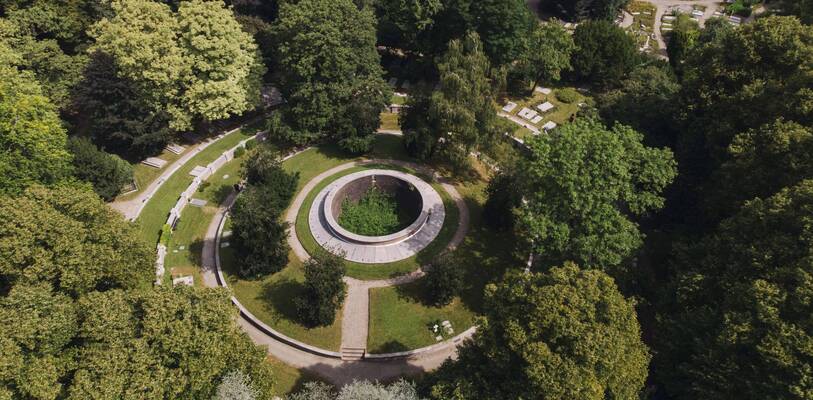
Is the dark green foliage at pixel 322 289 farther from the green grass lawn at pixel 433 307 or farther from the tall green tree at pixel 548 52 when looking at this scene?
the tall green tree at pixel 548 52

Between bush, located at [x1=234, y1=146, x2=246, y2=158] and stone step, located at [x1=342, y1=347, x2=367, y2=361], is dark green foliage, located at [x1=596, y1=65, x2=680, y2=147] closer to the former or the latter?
stone step, located at [x1=342, y1=347, x2=367, y2=361]

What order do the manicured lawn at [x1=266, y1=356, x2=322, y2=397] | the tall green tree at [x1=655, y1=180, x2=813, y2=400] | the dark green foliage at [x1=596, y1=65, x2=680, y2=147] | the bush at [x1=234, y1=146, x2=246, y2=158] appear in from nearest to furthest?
the tall green tree at [x1=655, y1=180, x2=813, y2=400], the manicured lawn at [x1=266, y1=356, x2=322, y2=397], the dark green foliage at [x1=596, y1=65, x2=680, y2=147], the bush at [x1=234, y1=146, x2=246, y2=158]

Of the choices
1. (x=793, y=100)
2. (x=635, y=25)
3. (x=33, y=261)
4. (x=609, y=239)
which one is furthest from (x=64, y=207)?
(x=635, y=25)

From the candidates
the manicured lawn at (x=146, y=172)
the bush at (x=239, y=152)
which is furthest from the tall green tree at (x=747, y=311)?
the manicured lawn at (x=146, y=172)

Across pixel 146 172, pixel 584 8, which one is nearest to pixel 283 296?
pixel 146 172

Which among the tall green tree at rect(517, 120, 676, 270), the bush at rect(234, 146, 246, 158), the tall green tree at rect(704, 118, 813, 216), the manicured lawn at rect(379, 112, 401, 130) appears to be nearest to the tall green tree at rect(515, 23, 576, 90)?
the manicured lawn at rect(379, 112, 401, 130)

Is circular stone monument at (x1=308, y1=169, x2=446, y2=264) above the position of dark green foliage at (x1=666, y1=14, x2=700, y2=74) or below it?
below

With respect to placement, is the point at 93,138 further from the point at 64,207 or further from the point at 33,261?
the point at 33,261

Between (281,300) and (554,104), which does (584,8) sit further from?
(281,300)
